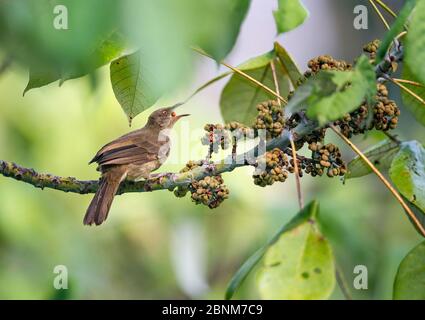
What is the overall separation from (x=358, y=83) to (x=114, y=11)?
0.75 metres

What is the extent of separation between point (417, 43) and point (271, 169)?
0.81m

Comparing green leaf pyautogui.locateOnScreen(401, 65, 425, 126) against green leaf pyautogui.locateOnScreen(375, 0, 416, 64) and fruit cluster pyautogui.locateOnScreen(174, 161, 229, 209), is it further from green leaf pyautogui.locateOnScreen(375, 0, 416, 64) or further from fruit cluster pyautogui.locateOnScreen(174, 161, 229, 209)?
green leaf pyautogui.locateOnScreen(375, 0, 416, 64)

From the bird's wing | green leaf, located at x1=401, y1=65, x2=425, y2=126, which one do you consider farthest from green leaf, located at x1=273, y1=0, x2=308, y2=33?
the bird's wing

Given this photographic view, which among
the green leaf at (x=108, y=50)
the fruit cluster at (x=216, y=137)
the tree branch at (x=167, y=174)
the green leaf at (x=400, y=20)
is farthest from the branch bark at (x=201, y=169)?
the green leaf at (x=108, y=50)

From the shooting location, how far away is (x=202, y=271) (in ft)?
18.0

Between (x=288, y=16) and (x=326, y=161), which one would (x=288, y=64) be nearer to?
(x=326, y=161)

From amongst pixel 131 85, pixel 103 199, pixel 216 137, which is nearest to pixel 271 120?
pixel 216 137

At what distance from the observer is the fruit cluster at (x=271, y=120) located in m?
2.60

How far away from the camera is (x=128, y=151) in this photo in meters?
4.05

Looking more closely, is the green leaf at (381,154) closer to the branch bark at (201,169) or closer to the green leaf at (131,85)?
the branch bark at (201,169)

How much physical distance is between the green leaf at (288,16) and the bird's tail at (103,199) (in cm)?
167

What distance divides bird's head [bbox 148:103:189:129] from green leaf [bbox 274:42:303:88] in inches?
71.5
